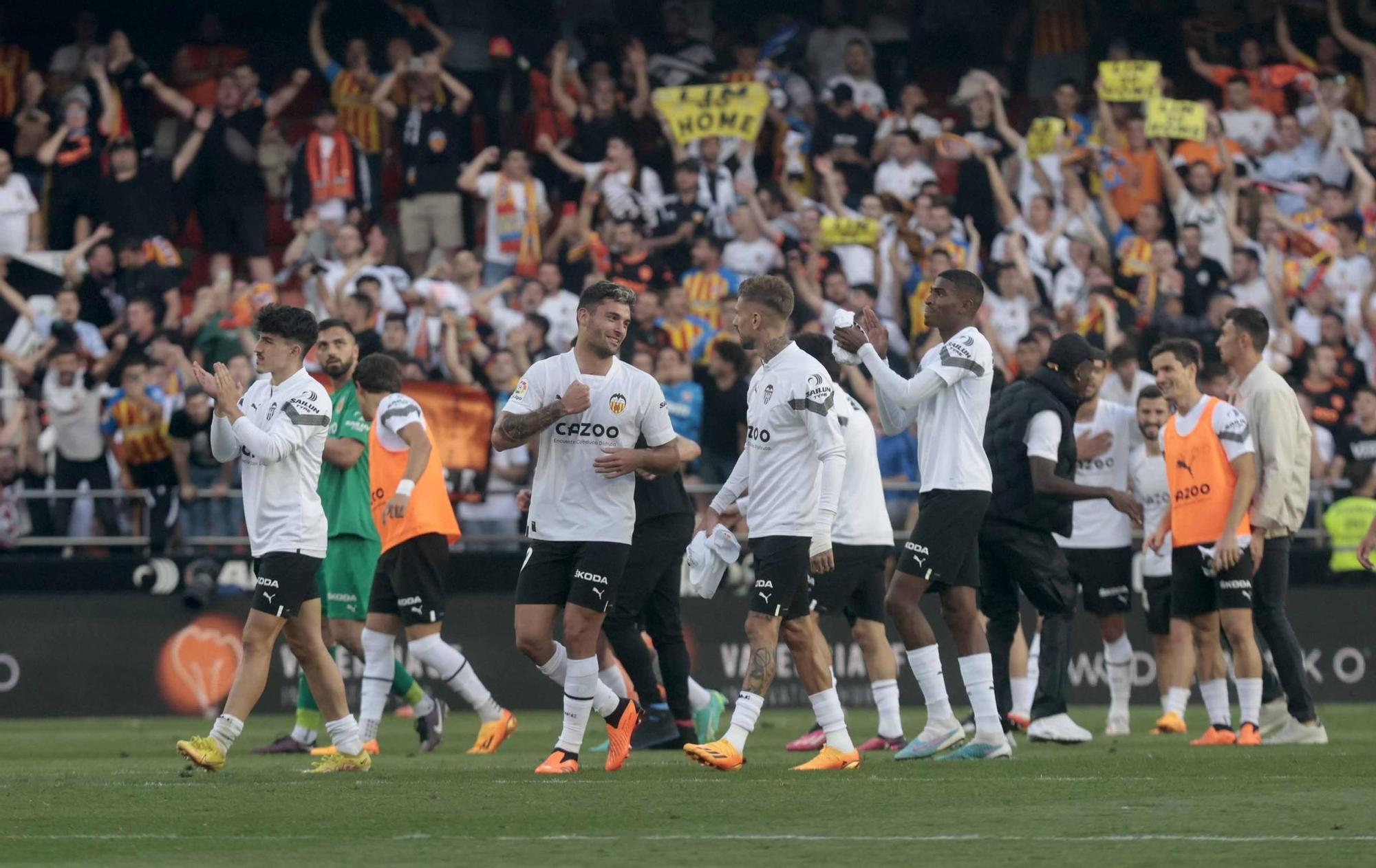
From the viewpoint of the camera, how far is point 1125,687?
14.3 m

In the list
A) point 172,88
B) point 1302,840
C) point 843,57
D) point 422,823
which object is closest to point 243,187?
point 172,88

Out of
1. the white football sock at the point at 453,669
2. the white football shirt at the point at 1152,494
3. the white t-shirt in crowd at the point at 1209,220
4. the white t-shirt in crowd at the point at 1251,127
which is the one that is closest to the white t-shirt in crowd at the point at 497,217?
the white t-shirt in crowd at the point at 1209,220

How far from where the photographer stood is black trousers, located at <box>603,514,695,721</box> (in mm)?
11414

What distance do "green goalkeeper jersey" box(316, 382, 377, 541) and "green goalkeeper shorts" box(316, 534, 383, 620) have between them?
0.21ft

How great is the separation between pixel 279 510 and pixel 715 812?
2976 mm

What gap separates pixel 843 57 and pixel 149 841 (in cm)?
1825

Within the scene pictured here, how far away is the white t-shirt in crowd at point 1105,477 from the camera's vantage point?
14.4m

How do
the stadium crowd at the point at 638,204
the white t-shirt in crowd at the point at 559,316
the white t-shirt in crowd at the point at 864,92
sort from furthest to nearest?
the white t-shirt in crowd at the point at 864,92, the white t-shirt in crowd at the point at 559,316, the stadium crowd at the point at 638,204

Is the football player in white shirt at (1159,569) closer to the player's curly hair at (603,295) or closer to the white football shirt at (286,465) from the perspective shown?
the player's curly hair at (603,295)

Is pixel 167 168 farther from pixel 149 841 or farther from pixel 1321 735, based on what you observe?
pixel 149 841

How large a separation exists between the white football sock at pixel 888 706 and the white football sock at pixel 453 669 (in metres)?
2.34

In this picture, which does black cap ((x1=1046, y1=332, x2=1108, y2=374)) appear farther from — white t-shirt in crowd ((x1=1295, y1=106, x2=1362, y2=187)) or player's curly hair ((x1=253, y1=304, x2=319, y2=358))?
white t-shirt in crowd ((x1=1295, y1=106, x2=1362, y2=187))

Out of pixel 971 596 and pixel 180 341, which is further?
pixel 180 341

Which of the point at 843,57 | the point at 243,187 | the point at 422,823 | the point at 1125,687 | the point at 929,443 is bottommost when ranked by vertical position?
the point at 1125,687
